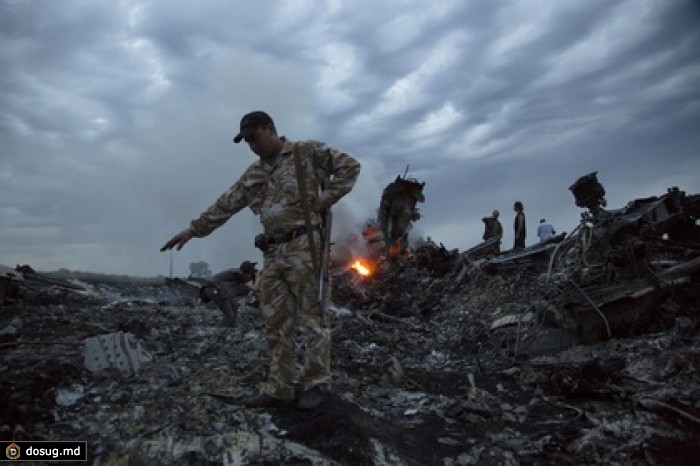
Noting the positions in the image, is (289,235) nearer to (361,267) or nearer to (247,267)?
(247,267)

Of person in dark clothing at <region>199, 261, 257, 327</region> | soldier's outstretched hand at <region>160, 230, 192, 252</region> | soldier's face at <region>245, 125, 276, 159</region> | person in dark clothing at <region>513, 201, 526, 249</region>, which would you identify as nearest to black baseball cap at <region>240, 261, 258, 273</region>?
person in dark clothing at <region>199, 261, 257, 327</region>

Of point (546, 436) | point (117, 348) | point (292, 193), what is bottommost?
point (546, 436)

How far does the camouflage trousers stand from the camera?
11.7 ft

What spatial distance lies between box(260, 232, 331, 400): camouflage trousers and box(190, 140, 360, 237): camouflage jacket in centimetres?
21

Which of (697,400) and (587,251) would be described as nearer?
(697,400)

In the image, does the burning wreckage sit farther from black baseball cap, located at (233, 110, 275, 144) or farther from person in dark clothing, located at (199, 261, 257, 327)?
black baseball cap, located at (233, 110, 275, 144)

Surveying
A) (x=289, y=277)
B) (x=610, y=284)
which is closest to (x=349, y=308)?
(x=610, y=284)

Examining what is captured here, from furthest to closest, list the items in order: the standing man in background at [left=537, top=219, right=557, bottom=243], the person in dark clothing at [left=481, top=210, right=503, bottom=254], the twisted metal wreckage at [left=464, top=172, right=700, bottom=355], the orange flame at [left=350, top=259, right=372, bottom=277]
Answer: the person in dark clothing at [left=481, top=210, right=503, bottom=254]
the orange flame at [left=350, top=259, right=372, bottom=277]
the standing man in background at [left=537, top=219, right=557, bottom=243]
the twisted metal wreckage at [left=464, top=172, right=700, bottom=355]

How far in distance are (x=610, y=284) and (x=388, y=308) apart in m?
5.81

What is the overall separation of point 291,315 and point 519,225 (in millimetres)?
11139

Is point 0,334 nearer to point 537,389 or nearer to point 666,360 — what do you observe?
point 537,389

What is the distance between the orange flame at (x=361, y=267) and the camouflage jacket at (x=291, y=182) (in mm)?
10447

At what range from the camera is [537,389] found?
15.5ft

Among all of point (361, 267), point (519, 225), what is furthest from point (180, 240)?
point (519, 225)
